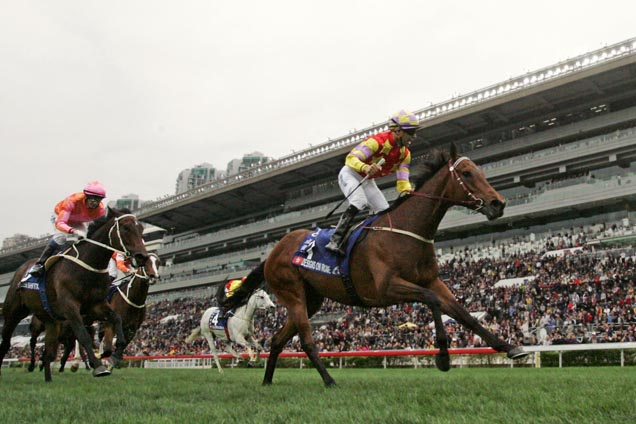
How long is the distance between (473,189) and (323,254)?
2.04 metres

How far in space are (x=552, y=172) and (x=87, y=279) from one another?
31.5 m

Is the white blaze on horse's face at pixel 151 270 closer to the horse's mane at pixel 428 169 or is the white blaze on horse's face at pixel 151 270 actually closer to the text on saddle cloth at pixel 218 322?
the text on saddle cloth at pixel 218 322

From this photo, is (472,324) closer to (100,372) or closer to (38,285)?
(100,372)

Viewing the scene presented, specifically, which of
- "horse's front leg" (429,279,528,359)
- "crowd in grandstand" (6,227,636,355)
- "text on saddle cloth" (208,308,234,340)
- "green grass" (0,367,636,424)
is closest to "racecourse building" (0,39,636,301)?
"crowd in grandstand" (6,227,636,355)

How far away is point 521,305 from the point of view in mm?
23641

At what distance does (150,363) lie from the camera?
3109 cm

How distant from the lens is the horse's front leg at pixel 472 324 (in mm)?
5559

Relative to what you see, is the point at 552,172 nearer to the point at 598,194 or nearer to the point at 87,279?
the point at 598,194

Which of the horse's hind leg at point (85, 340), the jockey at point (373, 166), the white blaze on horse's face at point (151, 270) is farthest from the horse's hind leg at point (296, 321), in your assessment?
the white blaze on horse's face at point (151, 270)

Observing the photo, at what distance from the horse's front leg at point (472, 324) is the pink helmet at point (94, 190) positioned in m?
5.74

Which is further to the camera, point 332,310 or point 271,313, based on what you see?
point 271,313

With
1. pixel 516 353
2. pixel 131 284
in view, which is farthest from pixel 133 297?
pixel 516 353

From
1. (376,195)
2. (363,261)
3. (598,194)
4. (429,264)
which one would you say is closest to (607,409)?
(429,264)

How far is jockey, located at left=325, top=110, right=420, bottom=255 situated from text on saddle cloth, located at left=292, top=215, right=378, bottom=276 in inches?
4.9
